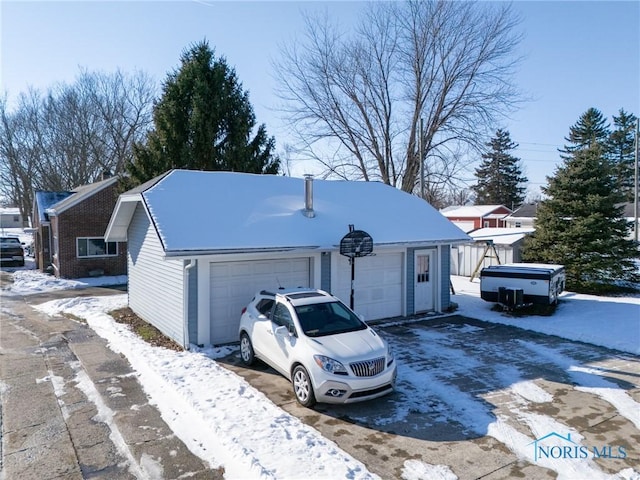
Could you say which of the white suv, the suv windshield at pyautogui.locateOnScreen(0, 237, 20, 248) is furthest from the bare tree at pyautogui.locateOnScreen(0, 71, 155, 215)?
the white suv

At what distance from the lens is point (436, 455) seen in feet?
18.4

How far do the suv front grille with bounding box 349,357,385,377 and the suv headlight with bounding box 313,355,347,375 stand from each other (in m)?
0.16

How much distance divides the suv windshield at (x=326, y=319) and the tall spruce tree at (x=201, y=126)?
16117mm

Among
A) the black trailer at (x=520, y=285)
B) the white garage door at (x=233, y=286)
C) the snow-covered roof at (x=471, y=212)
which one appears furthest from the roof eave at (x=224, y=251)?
the snow-covered roof at (x=471, y=212)

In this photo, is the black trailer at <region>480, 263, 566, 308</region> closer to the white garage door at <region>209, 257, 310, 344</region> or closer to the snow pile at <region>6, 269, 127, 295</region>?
the white garage door at <region>209, 257, 310, 344</region>

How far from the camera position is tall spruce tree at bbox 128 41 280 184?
2223 centimetres

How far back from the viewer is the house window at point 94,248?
22531mm

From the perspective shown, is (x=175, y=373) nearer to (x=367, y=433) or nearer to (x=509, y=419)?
(x=367, y=433)

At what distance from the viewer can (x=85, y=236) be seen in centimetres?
2256

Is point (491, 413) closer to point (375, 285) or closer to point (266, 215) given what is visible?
point (375, 285)

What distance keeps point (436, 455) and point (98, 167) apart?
42931 millimetres

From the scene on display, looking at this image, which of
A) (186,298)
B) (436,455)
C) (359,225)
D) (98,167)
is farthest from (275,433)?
(98,167)

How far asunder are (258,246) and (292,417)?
4.73m

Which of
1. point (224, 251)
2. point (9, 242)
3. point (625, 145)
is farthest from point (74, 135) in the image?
point (625, 145)
